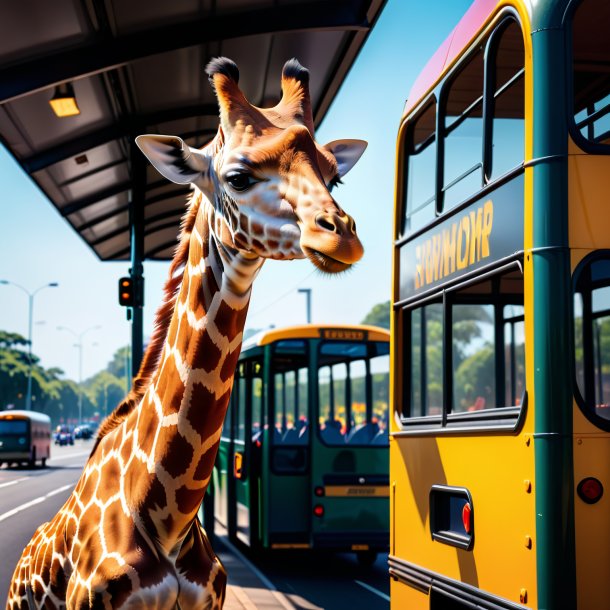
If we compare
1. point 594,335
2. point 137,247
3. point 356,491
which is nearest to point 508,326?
point 594,335

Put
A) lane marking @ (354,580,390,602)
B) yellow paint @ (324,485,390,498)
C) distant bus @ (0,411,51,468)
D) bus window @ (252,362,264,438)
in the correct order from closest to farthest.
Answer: lane marking @ (354,580,390,602), yellow paint @ (324,485,390,498), bus window @ (252,362,264,438), distant bus @ (0,411,51,468)

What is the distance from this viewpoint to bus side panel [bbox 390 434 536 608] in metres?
4.41

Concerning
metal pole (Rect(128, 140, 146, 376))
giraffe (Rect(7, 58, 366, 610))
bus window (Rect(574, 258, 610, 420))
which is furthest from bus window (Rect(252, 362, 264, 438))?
giraffe (Rect(7, 58, 366, 610))

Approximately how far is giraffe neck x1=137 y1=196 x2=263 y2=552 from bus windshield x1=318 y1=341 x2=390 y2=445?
30.7ft

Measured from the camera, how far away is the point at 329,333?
1370cm

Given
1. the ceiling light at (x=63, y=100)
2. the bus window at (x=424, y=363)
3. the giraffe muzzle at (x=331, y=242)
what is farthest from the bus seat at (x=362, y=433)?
the giraffe muzzle at (x=331, y=242)

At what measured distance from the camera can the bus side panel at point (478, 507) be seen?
4.41 meters

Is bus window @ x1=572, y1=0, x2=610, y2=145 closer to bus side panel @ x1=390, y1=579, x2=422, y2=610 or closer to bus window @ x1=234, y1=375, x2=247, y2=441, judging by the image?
bus side panel @ x1=390, y1=579, x2=422, y2=610

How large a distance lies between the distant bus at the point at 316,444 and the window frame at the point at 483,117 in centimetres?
656

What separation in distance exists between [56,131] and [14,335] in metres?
101

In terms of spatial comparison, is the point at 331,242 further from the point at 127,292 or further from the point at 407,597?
the point at 127,292

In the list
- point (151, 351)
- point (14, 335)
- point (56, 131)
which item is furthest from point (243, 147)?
point (14, 335)

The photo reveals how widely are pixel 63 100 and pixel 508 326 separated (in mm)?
5858

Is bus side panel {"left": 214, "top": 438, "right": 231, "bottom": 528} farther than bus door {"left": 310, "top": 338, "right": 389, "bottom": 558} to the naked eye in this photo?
Yes
